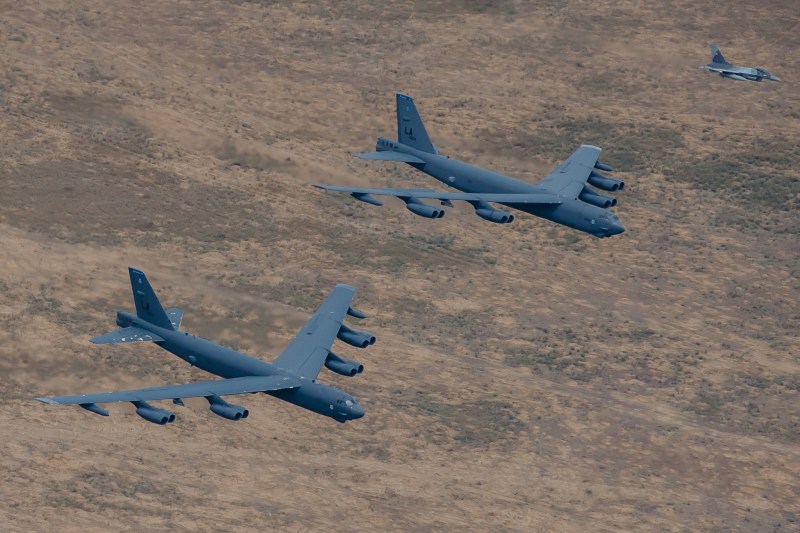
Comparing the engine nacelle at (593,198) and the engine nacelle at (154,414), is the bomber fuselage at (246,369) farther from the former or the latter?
the engine nacelle at (593,198)

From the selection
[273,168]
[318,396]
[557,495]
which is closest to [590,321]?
[557,495]

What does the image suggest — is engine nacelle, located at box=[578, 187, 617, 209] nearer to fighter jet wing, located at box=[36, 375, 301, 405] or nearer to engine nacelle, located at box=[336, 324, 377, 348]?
engine nacelle, located at box=[336, 324, 377, 348]

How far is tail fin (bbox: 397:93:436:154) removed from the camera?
109137 mm

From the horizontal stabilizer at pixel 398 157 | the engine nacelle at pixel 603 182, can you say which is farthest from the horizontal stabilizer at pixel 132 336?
the engine nacelle at pixel 603 182

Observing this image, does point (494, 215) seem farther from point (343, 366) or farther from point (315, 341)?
point (343, 366)

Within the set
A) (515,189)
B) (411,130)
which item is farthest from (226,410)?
(411,130)

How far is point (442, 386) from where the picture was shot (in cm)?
11494

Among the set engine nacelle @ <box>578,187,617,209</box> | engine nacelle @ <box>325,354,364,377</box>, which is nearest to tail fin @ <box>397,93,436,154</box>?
engine nacelle @ <box>578,187,617,209</box>

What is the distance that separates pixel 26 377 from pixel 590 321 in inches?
1452

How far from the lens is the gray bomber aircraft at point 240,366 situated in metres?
89.1

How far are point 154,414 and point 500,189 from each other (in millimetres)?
25867

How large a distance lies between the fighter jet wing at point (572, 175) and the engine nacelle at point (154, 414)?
2752cm

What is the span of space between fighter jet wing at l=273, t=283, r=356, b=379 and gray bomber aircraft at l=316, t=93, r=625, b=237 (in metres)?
5.86

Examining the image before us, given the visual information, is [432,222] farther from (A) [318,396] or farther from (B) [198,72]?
(A) [318,396]
